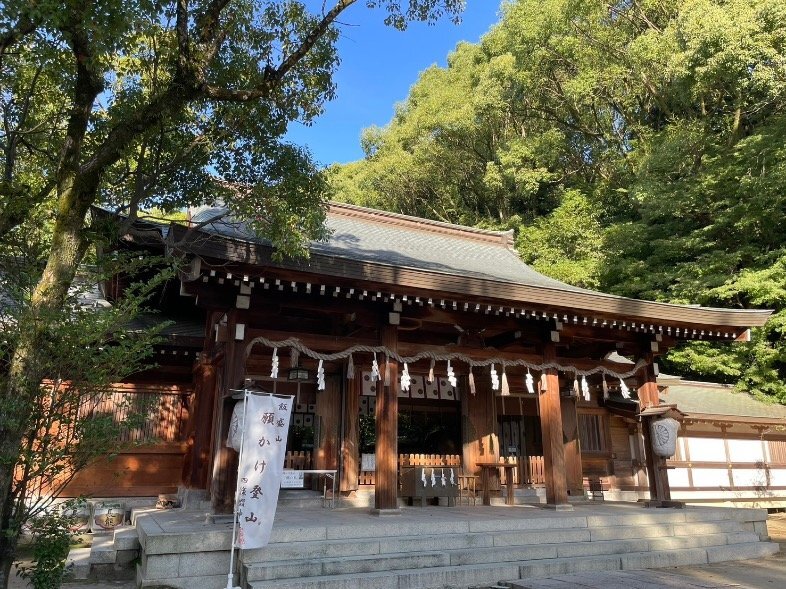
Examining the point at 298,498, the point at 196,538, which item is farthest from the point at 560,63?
the point at 196,538

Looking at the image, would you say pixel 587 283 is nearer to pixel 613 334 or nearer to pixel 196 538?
pixel 613 334

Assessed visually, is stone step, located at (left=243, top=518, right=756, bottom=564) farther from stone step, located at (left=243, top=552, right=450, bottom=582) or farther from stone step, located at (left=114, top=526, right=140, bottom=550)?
stone step, located at (left=114, top=526, right=140, bottom=550)

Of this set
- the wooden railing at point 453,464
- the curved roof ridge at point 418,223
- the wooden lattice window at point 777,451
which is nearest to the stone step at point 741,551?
the wooden railing at point 453,464

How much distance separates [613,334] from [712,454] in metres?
7.15

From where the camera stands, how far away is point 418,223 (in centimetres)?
1536

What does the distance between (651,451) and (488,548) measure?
484cm

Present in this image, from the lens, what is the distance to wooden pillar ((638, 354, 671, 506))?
9.77 m

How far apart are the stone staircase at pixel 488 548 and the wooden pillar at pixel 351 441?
99.5 inches

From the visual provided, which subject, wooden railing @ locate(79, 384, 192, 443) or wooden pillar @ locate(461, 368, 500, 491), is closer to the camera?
wooden railing @ locate(79, 384, 192, 443)

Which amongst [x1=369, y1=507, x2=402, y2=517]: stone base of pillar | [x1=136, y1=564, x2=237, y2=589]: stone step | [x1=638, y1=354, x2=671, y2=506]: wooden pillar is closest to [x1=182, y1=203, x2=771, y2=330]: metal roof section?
[x1=638, y1=354, x2=671, y2=506]: wooden pillar

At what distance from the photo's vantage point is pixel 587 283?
20172 mm

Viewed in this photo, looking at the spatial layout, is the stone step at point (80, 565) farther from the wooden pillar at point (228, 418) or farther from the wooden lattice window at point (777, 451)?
the wooden lattice window at point (777, 451)

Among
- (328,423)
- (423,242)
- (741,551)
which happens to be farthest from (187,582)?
(423,242)

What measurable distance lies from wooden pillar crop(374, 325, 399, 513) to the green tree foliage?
2503 mm
